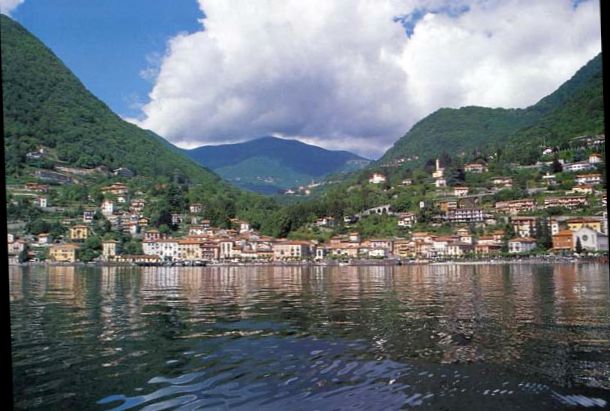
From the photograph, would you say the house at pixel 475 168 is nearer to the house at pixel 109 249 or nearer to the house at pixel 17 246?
the house at pixel 109 249

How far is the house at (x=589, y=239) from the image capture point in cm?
6306

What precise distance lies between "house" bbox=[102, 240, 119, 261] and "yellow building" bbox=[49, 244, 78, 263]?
4.42 meters

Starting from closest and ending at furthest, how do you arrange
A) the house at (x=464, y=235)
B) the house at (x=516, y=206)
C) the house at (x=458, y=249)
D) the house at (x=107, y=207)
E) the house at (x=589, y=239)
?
the house at (x=589, y=239), the house at (x=458, y=249), the house at (x=464, y=235), the house at (x=516, y=206), the house at (x=107, y=207)

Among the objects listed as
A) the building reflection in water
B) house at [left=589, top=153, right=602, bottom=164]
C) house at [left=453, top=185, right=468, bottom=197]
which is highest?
house at [left=589, top=153, right=602, bottom=164]

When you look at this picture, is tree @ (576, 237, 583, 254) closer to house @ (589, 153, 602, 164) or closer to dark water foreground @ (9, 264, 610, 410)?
house @ (589, 153, 602, 164)

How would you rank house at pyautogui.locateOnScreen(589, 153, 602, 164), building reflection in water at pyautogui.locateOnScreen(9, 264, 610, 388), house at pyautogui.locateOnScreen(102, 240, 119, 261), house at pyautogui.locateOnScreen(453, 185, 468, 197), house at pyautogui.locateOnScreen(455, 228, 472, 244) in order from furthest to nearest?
house at pyautogui.locateOnScreen(453, 185, 468, 197) → house at pyautogui.locateOnScreen(589, 153, 602, 164) → house at pyautogui.locateOnScreen(455, 228, 472, 244) → house at pyautogui.locateOnScreen(102, 240, 119, 261) → building reflection in water at pyautogui.locateOnScreen(9, 264, 610, 388)

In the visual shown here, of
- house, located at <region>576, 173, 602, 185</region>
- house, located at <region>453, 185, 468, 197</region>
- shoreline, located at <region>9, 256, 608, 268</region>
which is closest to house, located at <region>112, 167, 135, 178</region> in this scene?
shoreline, located at <region>9, 256, 608, 268</region>

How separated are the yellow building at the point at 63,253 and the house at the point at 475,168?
7226 cm

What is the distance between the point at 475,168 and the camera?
106 metres

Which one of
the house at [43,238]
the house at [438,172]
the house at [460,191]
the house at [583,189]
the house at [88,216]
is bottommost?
the house at [43,238]

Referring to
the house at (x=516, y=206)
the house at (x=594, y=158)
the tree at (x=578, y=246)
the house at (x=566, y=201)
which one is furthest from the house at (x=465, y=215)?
the tree at (x=578, y=246)

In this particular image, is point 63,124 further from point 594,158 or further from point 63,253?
point 594,158

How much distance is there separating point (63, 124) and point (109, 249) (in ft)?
161

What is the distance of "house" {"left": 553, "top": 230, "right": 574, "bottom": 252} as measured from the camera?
65062 mm
